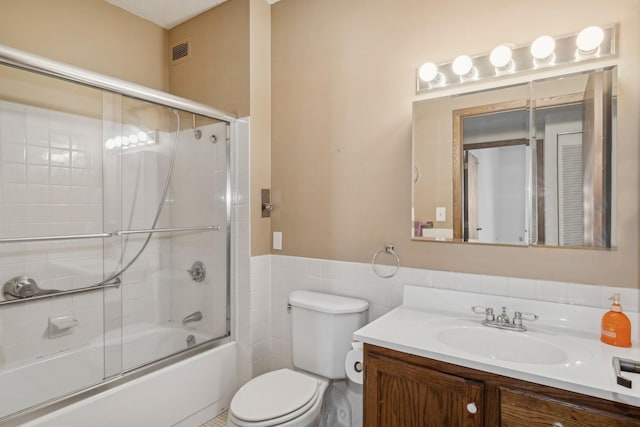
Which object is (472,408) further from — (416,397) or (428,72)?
(428,72)

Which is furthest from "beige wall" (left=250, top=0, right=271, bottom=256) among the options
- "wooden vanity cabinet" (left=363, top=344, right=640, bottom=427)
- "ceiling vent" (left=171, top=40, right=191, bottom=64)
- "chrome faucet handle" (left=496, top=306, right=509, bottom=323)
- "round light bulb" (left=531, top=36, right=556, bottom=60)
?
"round light bulb" (left=531, top=36, right=556, bottom=60)

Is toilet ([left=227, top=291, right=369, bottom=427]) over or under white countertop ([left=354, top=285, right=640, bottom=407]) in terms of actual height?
under

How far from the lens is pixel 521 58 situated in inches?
59.9

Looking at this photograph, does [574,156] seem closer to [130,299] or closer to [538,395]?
[538,395]

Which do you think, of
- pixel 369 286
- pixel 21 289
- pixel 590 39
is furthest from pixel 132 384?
pixel 590 39

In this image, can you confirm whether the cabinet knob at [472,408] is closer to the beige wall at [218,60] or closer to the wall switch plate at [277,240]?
the wall switch plate at [277,240]

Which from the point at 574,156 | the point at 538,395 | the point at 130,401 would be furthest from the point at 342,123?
the point at 130,401

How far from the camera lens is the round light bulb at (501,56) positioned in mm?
1515

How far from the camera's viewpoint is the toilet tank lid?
179 cm

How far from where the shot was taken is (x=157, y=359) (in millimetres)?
1917

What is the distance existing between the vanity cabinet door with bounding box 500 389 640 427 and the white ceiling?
246cm

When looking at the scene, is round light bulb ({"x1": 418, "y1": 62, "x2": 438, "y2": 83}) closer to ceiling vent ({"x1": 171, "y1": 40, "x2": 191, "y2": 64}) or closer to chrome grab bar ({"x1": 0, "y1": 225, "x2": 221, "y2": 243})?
chrome grab bar ({"x1": 0, "y1": 225, "x2": 221, "y2": 243})

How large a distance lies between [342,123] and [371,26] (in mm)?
534

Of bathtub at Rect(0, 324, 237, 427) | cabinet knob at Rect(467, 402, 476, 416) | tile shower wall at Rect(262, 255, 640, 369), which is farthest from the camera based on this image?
bathtub at Rect(0, 324, 237, 427)
